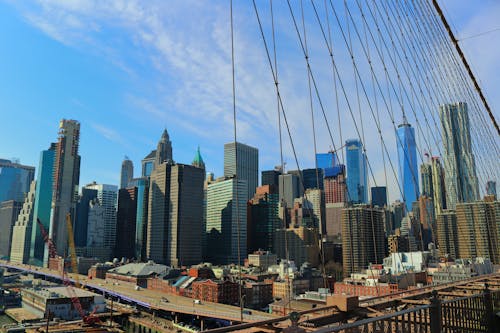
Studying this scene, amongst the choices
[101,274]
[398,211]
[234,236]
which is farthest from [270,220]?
[398,211]

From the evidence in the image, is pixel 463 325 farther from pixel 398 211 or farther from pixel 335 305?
pixel 398 211

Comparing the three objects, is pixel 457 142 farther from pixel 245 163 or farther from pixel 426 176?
pixel 245 163

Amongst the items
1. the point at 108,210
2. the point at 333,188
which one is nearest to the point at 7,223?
the point at 108,210

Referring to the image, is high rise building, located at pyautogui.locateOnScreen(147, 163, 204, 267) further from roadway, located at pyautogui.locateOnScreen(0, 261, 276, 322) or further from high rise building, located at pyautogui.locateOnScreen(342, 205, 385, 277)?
high rise building, located at pyautogui.locateOnScreen(342, 205, 385, 277)

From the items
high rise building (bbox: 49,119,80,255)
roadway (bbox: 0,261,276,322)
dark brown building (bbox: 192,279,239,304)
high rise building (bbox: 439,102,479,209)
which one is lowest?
roadway (bbox: 0,261,276,322)

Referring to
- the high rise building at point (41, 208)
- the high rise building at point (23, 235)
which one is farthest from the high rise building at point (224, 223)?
the high rise building at point (23, 235)

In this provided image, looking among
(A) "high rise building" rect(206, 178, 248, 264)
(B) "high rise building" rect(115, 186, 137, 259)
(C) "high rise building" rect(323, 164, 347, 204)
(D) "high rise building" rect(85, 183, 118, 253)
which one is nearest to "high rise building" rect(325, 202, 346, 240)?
(C) "high rise building" rect(323, 164, 347, 204)

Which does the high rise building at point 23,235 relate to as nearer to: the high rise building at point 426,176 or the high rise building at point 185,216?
the high rise building at point 185,216
